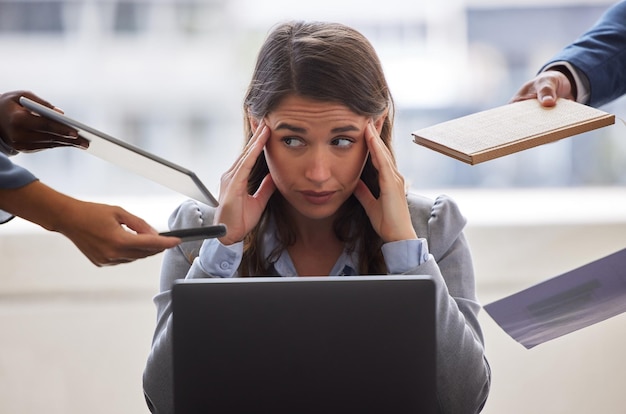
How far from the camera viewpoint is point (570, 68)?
1.62m

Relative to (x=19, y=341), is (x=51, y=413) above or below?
below

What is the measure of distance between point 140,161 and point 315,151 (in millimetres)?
533

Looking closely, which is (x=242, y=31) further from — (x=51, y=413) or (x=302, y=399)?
(x=302, y=399)

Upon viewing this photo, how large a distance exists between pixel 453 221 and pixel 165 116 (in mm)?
1644

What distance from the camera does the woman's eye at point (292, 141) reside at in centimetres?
150

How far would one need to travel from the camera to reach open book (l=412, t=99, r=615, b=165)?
1.28m

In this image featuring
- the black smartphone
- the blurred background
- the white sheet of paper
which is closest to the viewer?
the black smartphone

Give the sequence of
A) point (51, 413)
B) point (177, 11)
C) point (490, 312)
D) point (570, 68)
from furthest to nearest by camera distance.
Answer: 1. point (177, 11)
2. point (51, 413)
3. point (570, 68)
4. point (490, 312)

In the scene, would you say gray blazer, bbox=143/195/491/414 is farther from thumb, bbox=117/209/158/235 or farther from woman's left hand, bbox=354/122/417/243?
thumb, bbox=117/209/158/235

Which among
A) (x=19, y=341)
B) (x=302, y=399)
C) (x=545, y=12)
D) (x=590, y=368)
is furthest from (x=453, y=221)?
(x=19, y=341)

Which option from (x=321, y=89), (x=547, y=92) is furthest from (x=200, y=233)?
(x=547, y=92)

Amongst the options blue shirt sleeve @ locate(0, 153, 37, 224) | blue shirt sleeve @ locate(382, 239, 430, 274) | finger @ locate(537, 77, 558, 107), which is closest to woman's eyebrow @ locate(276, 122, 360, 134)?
blue shirt sleeve @ locate(382, 239, 430, 274)

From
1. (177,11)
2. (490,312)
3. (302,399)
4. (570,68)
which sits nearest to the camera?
(302,399)

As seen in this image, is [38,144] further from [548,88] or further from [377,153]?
[548,88]
